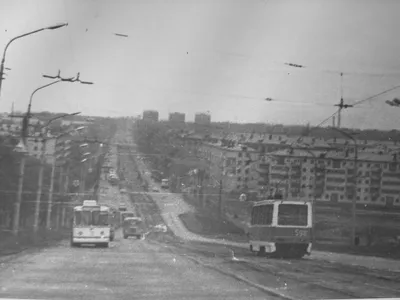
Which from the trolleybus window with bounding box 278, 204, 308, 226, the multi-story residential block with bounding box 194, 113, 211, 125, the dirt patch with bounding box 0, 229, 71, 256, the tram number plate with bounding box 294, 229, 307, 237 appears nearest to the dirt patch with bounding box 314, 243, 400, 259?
the tram number plate with bounding box 294, 229, 307, 237

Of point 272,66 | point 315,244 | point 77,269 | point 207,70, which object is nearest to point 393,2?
point 272,66

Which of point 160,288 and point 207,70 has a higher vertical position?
point 207,70

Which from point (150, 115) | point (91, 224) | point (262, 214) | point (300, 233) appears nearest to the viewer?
point (91, 224)

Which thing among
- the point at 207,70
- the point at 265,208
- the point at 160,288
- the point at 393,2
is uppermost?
the point at 393,2

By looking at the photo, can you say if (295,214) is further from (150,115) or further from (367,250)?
(150,115)

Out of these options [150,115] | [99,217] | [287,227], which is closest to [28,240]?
[99,217]

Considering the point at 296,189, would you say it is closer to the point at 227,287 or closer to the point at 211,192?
the point at 211,192
